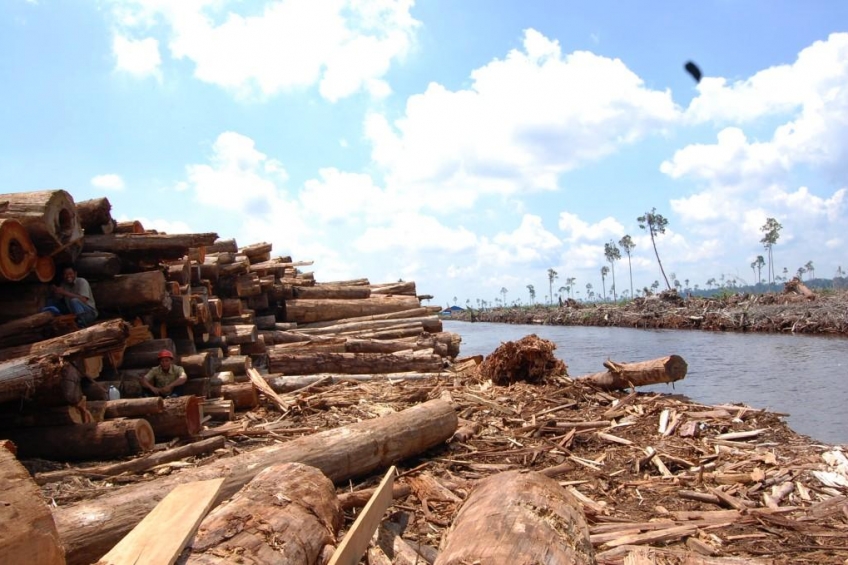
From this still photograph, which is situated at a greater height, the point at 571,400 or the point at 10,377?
the point at 10,377

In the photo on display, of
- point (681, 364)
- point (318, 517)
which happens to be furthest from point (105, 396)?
point (681, 364)

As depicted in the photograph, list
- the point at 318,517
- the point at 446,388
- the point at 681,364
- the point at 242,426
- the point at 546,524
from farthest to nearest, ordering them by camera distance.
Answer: the point at 681,364 → the point at 446,388 → the point at 242,426 → the point at 318,517 → the point at 546,524

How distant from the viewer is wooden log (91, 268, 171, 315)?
8.91 meters

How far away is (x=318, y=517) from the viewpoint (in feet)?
13.8

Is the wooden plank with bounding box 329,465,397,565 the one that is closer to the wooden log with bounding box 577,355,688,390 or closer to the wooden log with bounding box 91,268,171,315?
the wooden log with bounding box 91,268,171,315

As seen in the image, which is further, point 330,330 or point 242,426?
point 330,330

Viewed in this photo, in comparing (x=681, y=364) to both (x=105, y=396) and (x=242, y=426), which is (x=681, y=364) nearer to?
(x=242, y=426)

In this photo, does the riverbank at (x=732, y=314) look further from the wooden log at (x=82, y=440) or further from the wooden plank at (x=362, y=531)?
the wooden log at (x=82, y=440)

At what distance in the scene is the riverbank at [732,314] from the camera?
35.7 m

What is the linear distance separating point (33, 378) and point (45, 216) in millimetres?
2399

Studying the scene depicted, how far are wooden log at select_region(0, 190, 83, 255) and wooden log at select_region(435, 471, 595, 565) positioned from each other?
252 inches

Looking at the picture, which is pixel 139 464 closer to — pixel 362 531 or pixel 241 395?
pixel 241 395

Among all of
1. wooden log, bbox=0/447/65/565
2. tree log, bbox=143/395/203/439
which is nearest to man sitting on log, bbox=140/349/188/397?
tree log, bbox=143/395/203/439

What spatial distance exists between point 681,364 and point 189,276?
9687 mm
